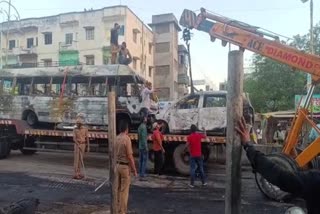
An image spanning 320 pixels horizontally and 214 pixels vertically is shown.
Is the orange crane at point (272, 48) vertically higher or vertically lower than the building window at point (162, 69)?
lower

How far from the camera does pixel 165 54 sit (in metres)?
51.7

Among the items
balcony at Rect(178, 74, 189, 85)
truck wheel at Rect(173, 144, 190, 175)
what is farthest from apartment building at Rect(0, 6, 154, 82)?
truck wheel at Rect(173, 144, 190, 175)

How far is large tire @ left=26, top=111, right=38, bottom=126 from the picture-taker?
658 inches

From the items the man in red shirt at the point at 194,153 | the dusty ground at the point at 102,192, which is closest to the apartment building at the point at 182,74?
the dusty ground at the point at 102,192

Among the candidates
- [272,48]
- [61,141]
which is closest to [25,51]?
[61,141]

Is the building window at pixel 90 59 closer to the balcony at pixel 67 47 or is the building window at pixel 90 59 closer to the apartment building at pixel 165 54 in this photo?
the balcony at pixel 67 47

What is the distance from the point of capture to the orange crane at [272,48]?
8953 mm

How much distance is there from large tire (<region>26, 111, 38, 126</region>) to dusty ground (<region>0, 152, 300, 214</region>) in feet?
6.11

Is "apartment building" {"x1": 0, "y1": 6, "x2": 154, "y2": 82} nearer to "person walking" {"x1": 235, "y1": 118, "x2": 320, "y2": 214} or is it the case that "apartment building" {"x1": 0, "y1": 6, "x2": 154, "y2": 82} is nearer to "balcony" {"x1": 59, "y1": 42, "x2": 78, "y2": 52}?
"balcony" {"x1": 59, "y1": 42, "x2": 78, "y2": 52}

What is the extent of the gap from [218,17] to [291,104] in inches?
868

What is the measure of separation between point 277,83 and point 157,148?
21.8 meters

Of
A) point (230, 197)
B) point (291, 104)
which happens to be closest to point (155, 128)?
point (230, 197)

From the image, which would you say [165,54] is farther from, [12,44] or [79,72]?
[79,72]

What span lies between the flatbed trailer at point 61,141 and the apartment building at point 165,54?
1297 inches
